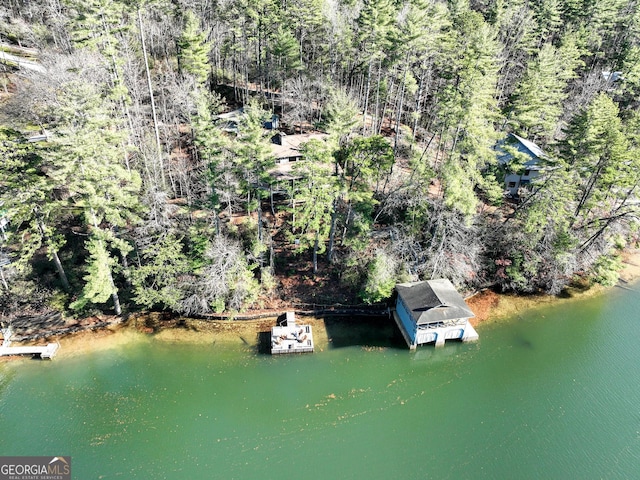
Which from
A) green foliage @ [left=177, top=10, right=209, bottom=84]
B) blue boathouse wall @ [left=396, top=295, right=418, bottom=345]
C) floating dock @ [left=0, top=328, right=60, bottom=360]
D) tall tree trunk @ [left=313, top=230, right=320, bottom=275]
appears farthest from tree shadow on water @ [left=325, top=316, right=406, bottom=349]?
green foliage @ [left=177, top=10, right=209, bottom=84]

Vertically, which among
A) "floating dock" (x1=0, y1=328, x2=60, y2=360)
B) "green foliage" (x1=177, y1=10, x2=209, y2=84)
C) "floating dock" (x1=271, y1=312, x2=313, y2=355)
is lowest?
"floating dock" (x1=0, y1=328, x2=60, y2=360)

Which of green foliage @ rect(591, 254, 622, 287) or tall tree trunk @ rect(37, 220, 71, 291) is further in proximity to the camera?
green foliage @ rect(591, 254, 622, 287)

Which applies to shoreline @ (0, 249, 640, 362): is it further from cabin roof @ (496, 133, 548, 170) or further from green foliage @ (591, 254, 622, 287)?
cabin roof @ (496, 133, 548, 170)

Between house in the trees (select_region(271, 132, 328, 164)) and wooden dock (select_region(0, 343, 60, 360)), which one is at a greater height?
house in the trees (select_region(271, 132, 328, 164))

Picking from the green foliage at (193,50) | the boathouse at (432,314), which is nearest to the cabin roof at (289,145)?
the green foliage at (193,50)

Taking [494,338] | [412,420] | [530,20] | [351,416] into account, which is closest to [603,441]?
[494,338]

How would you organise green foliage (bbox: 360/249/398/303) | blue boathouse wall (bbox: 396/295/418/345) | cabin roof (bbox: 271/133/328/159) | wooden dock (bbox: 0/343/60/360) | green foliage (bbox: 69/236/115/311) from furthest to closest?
cabin roof (bbox: 271/133/328/159) < green foliage (bbox: 360/249/398/303) < blue boathouse wall (bbox: 396/295/418/345) < wooden dock (bbox: 0/343/60/360) < green foliage (bbox: 69/236/115/311)

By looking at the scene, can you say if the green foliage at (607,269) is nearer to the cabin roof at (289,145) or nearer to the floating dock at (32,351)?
the cabin roof at (289,145)

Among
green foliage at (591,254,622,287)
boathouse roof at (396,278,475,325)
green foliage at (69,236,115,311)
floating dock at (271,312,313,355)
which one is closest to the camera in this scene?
green foliage at (69,236,115,311)
